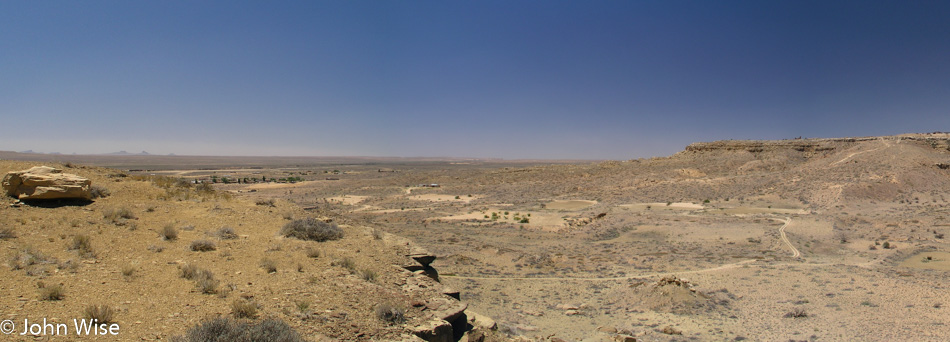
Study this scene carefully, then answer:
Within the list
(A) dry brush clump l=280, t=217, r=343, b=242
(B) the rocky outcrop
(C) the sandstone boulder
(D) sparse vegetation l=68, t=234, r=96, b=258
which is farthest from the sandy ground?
(D) sparse vegetation l=68, t=234, r=96, b=258

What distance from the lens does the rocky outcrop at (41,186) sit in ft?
33.1

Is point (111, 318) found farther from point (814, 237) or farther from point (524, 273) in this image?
point (814, 237)

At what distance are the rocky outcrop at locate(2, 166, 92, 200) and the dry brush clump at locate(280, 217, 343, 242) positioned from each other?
5.27 meters

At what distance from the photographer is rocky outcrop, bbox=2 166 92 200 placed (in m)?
10.1

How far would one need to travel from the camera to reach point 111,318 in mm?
5094

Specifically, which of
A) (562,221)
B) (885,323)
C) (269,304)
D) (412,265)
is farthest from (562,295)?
(562,221)

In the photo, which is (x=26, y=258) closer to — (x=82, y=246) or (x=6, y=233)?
(x=82, y=246)

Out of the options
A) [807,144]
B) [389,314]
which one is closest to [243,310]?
[389,314]

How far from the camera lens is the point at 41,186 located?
10.2 meters

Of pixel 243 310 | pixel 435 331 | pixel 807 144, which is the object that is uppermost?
pixel 807 144

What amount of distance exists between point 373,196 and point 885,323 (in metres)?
37.0

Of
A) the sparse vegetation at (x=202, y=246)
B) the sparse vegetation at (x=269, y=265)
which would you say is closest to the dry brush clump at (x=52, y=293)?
the sparse vegetation at (x=269, y=265)

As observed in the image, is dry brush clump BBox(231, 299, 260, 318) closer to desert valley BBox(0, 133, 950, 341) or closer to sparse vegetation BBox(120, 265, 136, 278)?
desert valley BBox(0, 133, 950, 341)

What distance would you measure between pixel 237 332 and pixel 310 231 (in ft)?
19.9
